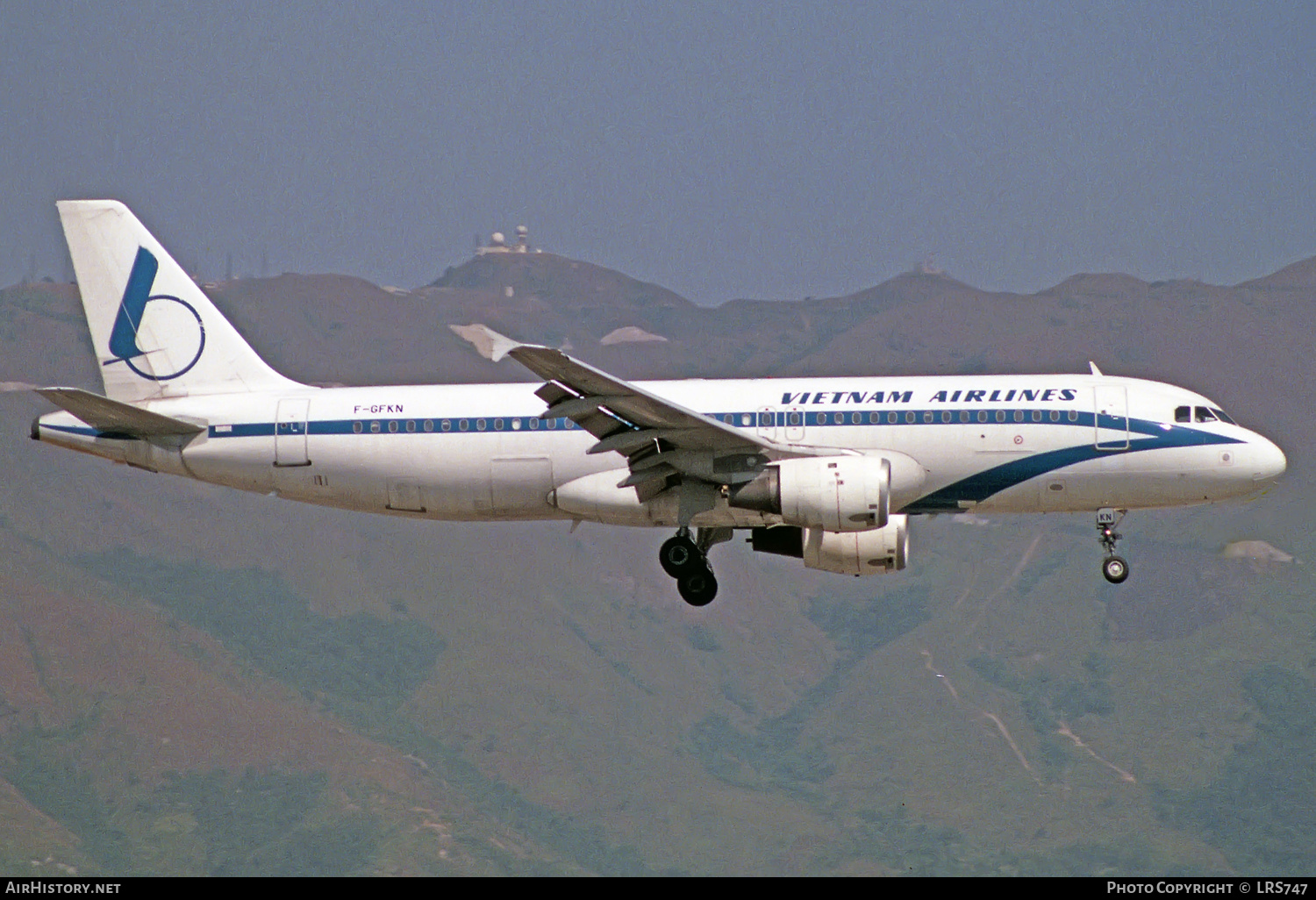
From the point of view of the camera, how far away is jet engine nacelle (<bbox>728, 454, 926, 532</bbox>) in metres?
38.3

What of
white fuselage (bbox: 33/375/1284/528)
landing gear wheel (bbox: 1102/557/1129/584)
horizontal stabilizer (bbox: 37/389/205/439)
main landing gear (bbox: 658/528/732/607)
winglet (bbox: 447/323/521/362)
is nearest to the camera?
winglet (bbox: 447/323/521/362)

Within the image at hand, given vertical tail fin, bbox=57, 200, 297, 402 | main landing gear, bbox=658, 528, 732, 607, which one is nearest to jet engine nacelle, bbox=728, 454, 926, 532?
main landing gear, bbox=658, 528, 732, 607

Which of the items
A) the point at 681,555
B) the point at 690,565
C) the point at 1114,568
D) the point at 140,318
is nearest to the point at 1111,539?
the point at 1114,568

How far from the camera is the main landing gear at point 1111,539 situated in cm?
4075

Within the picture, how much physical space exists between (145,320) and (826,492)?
17112 millimetres

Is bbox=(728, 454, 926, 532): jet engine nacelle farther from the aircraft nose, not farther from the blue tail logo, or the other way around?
the blue tail logo

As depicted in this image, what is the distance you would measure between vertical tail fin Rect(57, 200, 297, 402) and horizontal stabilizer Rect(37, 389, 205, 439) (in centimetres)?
190

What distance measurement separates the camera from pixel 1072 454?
4028 centimetres

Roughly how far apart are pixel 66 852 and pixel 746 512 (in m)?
176

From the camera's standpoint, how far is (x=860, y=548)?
40.9m

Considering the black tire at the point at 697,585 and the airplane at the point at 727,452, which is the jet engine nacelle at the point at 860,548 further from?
the black tire at the point at 697,585
